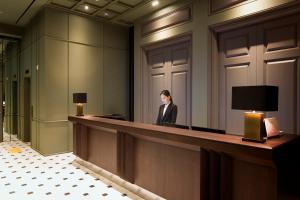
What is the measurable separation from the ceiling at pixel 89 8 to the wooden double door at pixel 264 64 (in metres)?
2.17

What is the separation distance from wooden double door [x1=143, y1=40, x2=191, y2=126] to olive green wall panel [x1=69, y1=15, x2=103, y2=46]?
1.64 m

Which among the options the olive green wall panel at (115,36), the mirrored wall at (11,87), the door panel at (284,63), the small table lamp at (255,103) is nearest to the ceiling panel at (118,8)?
the olive green wall panel at (115,36)

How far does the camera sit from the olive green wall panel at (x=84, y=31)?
655cm

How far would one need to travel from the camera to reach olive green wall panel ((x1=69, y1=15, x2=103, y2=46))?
6.55 metres

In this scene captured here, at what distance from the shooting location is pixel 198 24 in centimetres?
520

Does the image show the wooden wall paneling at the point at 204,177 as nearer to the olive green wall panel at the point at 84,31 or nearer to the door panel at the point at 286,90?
the door panel at the point at 286,90

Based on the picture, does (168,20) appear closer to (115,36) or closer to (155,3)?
(155,3)

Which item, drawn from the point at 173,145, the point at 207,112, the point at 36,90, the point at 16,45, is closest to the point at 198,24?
the point at 207,112

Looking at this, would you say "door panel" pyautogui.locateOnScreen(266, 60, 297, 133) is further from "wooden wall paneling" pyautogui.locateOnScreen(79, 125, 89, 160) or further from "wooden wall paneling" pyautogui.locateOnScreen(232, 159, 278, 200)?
"wooden wall paneling" pyautogui.locateOnScreen(79, 125, 89, 160)

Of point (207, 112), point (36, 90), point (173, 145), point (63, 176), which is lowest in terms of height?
point (63, 176)

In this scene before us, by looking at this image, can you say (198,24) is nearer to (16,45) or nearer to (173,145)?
(173,145)

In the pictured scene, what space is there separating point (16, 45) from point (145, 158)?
24.7ft

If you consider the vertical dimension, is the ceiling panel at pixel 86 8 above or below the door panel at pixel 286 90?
above

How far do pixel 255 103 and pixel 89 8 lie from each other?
5.52m
